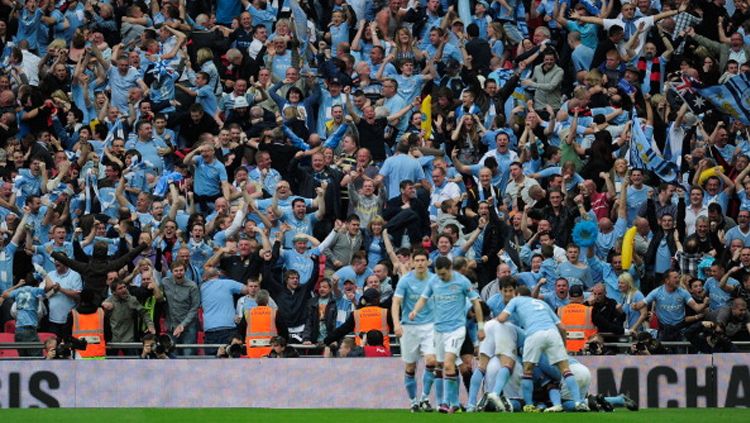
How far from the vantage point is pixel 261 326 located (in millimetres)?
26203

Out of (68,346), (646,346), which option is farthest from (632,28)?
(68,346)

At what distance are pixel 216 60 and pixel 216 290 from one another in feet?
24.4

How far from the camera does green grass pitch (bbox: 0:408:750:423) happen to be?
21859 mm

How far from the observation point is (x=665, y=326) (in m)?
26.7

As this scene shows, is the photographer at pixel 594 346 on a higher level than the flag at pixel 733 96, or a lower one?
lower

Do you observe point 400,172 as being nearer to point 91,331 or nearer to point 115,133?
point 115,133

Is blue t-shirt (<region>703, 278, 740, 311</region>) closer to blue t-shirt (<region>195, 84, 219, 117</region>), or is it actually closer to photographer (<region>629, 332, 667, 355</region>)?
photographer (<region>629, 332, 667, 355</region>)

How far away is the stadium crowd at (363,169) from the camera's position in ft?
88.3

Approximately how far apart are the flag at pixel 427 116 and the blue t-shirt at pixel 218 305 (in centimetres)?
564

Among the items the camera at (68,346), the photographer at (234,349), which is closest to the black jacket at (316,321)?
the photographer at (234,349)

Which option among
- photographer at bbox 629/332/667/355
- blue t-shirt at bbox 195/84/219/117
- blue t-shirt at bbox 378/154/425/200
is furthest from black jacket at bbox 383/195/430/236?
blue t-shirt at bbox 195/84/219/117

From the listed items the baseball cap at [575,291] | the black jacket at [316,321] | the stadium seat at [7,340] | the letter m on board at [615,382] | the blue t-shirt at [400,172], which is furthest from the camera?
the blue t-shirt at [400,172]

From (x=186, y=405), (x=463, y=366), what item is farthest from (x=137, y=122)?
(x=463, y=366)

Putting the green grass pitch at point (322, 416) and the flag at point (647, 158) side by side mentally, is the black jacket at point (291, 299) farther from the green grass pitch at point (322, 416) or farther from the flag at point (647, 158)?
the flag at point (647, 158)
